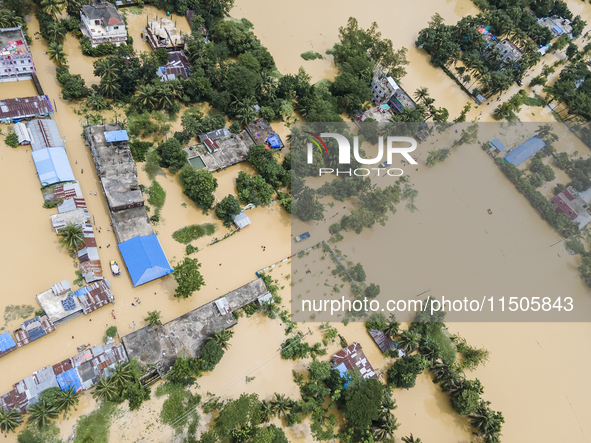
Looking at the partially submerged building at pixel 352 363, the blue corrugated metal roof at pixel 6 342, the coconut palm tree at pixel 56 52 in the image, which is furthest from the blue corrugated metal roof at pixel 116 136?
the partially submerged building at pixel 352 363

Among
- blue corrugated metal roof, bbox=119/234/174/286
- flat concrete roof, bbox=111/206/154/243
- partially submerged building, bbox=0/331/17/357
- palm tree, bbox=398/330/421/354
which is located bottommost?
palm tree, bbox=398/330/421/354

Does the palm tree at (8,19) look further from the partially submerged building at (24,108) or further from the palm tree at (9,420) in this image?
the palm tree at (9,420)

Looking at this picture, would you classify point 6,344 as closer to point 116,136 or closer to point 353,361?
point 116,136

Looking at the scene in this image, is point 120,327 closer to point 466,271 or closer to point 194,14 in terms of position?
point 466,271

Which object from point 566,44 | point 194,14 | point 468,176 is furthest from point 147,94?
point 566,44

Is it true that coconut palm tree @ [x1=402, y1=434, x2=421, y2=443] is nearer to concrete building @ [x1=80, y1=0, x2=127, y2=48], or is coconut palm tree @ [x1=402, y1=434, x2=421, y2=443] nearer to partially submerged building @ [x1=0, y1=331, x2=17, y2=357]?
partially submerged building @ [x1=0, y1=331, x2=17, y2=357]

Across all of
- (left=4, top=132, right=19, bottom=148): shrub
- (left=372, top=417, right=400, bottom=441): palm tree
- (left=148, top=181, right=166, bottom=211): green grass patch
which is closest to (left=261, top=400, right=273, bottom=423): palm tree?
(left=372, top=417, right=400, bottom=441): palm tree
